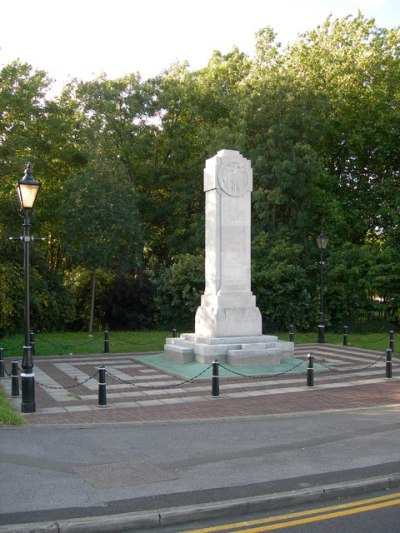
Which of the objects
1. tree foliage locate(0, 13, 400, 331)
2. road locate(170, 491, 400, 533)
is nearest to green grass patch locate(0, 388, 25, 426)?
road locate(170, 491, 400, 533)

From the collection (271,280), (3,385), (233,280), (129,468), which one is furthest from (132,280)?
(129,468)

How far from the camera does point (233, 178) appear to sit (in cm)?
1877

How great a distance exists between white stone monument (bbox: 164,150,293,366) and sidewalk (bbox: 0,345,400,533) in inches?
106

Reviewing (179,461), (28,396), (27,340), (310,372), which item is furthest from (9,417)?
(310,372)

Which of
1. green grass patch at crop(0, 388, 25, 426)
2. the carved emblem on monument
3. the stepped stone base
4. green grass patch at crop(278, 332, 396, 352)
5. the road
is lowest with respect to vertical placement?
the road

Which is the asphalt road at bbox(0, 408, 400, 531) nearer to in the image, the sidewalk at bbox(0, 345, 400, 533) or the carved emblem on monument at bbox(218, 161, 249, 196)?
the sidewalk at bbox(0, 345, 400, 533)

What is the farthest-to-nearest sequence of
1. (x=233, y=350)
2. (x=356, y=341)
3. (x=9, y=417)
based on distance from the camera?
1. (x=356, y=341)
2. (x=233, y=350)
3. (x=9, y=417)

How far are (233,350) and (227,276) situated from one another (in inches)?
103

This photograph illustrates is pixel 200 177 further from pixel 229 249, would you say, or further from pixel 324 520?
pixel 324 520

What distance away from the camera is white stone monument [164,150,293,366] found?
1780 cm

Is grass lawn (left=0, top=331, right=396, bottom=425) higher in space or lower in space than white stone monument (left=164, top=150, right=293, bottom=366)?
lower

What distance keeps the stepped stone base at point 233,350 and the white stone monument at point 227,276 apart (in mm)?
30

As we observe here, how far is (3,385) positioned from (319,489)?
995cm

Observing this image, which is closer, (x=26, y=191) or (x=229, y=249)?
(x=26, y=191)
